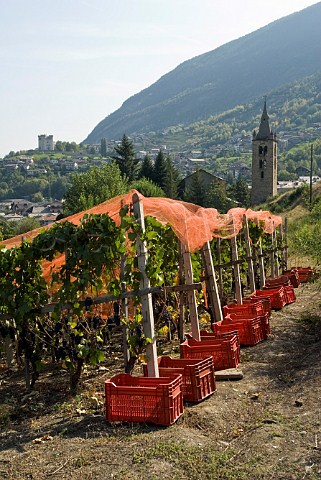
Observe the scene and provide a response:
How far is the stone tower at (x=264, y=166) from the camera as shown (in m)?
78.5

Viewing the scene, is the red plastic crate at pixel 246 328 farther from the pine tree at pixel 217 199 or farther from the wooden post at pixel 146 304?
the pine tree at pixel 217 199

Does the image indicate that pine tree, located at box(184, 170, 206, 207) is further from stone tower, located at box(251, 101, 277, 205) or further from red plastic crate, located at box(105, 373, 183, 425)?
red plastic crate, located at box(105, 373, 183, 425)

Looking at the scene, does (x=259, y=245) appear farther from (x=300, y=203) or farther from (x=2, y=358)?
(x=300, y=203)

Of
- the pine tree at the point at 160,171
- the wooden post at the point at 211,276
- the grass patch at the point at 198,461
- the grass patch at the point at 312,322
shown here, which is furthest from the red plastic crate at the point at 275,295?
the pine tree at the point at 160,171

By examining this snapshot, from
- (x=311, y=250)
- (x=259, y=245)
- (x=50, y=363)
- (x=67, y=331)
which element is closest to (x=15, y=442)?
(x=67, y=331)

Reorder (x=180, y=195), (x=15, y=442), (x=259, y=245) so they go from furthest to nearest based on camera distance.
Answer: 1. (x=180, y=195)
2. (x=259, y=245)
3. (x=15, y=442)

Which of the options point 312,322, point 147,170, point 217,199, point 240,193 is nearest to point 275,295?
point 312,322

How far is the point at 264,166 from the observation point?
7950 cm

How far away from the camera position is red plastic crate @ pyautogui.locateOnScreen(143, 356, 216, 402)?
22.2ft

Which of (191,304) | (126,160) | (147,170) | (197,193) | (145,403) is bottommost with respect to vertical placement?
(145,403)

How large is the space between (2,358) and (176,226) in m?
4.27

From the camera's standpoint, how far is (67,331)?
310 inches

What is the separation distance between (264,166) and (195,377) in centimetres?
7491

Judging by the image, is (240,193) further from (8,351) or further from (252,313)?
(8,351)
